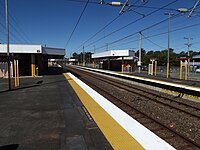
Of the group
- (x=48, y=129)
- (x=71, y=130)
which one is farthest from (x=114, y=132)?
Result: (x=48, y=129)

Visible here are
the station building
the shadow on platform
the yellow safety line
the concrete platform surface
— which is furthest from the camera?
the station building

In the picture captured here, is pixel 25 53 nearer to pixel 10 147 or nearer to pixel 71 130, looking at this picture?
pixel 71 130

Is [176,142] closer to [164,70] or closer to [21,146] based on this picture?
[21,146]

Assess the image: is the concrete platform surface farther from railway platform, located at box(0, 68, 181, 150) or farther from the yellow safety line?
the yellow safety line

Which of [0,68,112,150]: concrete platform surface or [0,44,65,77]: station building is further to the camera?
[0,44,65,77]: station building

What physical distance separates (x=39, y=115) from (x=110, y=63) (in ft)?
173

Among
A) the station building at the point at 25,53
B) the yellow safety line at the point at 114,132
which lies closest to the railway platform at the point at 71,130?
the yellow safety line at the point at 114,132

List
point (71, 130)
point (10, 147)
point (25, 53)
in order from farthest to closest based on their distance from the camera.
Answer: point (25, 53) < point (71, 130) < point (10, 147)

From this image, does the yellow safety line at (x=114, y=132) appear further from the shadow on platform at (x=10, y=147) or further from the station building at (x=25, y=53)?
the station building at (x=25, y=53)

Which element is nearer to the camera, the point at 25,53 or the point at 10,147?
the point at 10,147

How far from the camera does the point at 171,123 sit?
7.57 meters

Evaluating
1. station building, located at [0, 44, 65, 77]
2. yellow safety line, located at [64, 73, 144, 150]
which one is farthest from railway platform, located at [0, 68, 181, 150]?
station building, located at [0, 44, 65, 77]

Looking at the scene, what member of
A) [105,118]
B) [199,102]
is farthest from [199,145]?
[199,102]

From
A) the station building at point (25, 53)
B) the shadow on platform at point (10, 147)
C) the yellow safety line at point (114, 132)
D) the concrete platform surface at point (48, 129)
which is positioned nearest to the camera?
the shadow on platform at point (10, 147)
